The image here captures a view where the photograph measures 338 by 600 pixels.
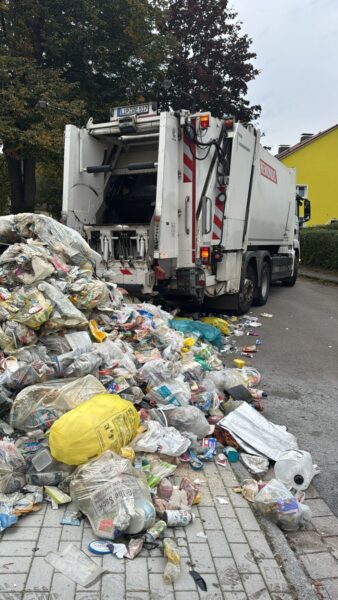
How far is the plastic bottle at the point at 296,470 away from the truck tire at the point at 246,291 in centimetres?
475

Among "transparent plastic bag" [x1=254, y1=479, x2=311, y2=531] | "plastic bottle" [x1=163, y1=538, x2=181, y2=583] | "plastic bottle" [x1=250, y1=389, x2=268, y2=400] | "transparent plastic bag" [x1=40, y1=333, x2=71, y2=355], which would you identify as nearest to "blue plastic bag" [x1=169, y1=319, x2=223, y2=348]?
"plastic bottle" [x1=250, y1=389, x2=268, y2=400]

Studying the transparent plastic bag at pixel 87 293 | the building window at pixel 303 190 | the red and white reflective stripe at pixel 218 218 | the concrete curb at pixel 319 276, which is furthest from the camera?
the building window at pixel 303 190

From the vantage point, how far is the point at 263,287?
371 inches

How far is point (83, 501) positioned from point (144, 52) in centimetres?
1303

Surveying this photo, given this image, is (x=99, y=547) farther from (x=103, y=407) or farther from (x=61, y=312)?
(x=61, y=312)

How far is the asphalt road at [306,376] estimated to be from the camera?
367 cm

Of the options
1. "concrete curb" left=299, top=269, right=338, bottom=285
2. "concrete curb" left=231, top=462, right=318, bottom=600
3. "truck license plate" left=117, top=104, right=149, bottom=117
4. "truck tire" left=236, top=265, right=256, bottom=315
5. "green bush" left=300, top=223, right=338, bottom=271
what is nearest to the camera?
"concrete curb" left=231, top=462, right=318, bottom=600

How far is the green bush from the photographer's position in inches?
635

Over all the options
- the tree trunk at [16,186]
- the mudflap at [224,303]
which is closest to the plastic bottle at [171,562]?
the mudflap at [224,303]

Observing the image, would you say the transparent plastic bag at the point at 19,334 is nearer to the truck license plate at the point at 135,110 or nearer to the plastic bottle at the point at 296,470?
the plastic bottle at the point at 296,470

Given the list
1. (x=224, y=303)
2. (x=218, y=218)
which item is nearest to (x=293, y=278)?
(x=224, y=303)

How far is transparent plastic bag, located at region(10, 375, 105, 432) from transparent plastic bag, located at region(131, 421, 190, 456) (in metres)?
0.47

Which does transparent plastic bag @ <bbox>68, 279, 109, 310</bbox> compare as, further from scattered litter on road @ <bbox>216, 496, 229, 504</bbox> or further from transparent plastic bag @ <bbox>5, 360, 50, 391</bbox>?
scattered litter on road @ <bbox>216, 496, 229, 504</bbox>

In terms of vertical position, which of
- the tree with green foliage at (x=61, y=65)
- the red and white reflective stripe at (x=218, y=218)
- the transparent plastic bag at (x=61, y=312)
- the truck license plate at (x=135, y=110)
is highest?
the tree with green foliage at (x=61, y=65)
